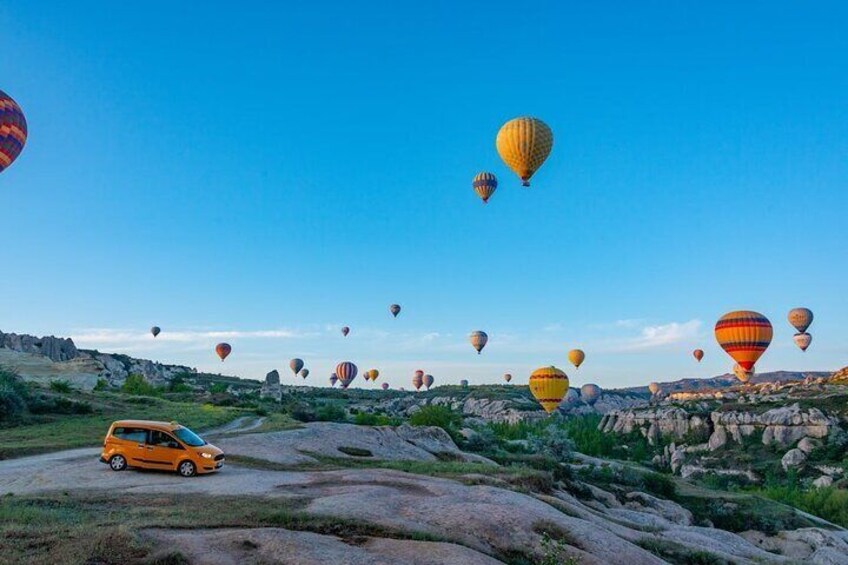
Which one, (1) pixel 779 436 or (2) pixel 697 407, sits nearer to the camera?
(1) pixel 779 436

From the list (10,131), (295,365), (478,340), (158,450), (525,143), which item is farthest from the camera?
(295,365)

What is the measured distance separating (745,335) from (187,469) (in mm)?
58130

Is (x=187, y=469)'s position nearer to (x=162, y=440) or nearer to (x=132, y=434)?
(x=162, y=440)

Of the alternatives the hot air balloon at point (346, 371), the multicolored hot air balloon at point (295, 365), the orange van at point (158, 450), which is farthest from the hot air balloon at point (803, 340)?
the orange van at point (158, 450)

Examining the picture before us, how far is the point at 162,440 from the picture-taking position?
79.3 ft

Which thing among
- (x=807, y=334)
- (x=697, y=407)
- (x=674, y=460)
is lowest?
(x=674, y=460)

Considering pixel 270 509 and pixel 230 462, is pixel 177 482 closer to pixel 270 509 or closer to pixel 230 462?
pixel 230 462

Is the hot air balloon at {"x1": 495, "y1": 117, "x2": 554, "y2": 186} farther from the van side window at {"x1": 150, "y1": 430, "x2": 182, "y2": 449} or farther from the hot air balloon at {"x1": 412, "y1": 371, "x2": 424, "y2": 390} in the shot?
the hot air balloon at {"x1": 412, "y1": 371, "x2": 424, "y2": 390}

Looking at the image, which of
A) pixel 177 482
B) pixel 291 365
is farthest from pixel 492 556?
pixel 291 365

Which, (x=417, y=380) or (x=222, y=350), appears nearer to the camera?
(x=222, y=350)

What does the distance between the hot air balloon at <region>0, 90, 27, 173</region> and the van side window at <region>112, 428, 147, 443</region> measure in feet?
103

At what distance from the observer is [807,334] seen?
124 meters

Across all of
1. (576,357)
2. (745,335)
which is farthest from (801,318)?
(745,335)

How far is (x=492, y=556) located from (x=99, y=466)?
18720 mm
